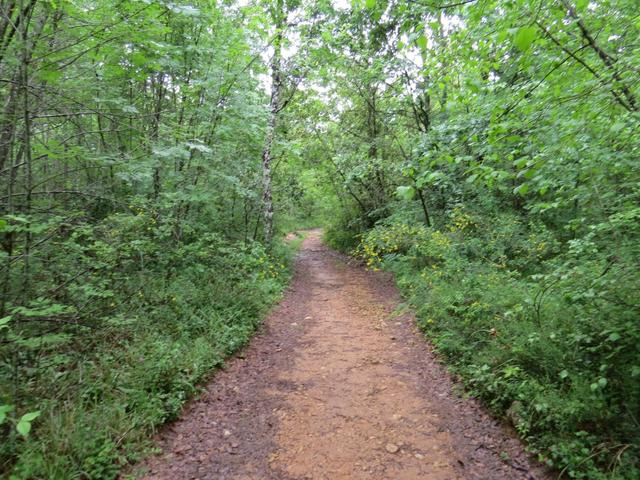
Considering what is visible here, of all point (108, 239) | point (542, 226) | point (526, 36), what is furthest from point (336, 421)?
point (542, 226)

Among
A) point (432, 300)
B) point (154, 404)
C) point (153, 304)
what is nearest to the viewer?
point (154, 404)

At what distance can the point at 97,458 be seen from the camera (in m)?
3.39

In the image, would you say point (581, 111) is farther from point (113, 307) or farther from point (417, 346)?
point (113, 307)

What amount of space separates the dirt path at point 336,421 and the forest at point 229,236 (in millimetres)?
322

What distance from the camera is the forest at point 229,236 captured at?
3.47 meters

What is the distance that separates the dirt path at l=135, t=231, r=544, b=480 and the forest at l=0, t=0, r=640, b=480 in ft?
1.06

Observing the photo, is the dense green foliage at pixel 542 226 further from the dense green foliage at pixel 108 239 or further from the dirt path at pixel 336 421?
the dense green foliage at pixel 108 239

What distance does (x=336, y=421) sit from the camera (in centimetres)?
454

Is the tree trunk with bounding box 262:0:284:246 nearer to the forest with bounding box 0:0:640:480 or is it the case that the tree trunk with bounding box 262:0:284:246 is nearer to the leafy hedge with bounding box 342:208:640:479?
the forest with bounding box 0:0:640:480

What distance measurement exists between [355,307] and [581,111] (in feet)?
21.5

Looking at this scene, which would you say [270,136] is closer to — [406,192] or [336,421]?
[336,421]

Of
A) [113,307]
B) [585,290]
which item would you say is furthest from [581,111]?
[113,307]

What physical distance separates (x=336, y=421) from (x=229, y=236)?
7365 mm

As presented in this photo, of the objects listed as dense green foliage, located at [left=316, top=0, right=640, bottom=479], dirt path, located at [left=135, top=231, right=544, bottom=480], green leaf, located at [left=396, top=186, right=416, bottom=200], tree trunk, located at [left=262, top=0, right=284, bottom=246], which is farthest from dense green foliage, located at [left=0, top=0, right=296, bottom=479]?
dense green foliage, located at [left=316, top=0, right=640, bottom=479]
